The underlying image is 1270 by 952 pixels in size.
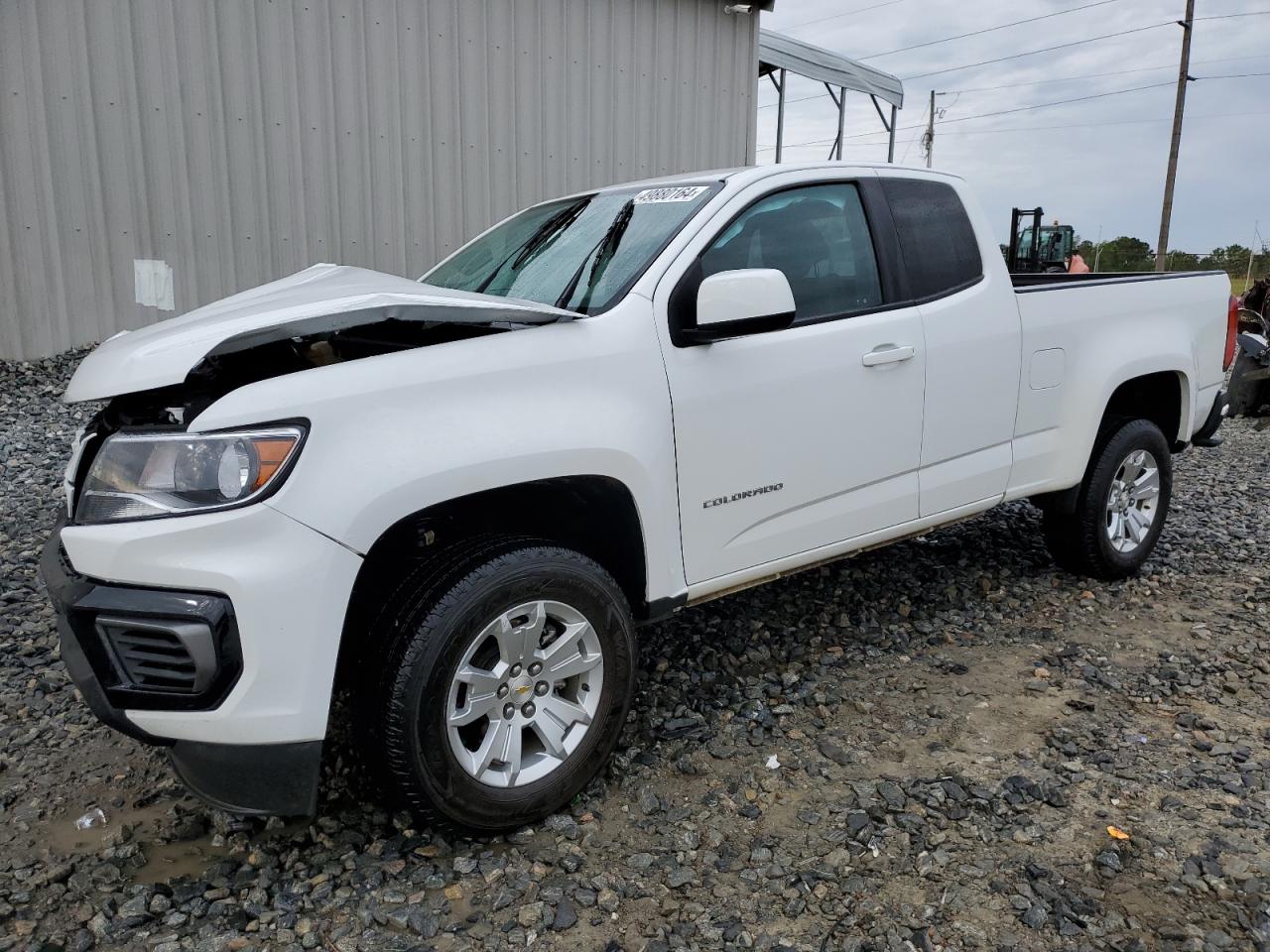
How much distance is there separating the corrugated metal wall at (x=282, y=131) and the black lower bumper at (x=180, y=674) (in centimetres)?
643

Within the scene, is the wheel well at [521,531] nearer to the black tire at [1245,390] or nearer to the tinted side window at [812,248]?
the tinted side window at [812,248]

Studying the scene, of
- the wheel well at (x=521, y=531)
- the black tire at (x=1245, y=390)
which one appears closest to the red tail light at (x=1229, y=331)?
the wheel well at (x=521, y=531)

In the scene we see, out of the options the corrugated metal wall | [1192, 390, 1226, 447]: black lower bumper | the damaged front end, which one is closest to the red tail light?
[1192, 390, 1226, 447]: black lower bumper

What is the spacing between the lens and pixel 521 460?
238 centimetres

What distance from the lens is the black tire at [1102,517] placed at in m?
4.21

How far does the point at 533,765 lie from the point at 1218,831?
6.24 ft

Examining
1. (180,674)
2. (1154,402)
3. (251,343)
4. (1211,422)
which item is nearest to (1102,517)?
(1154,402)

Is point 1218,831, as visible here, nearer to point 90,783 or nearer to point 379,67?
point 90,783

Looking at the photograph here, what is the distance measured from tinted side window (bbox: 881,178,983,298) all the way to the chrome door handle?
0.92ft

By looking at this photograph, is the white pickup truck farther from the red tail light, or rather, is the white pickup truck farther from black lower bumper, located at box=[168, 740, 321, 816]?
the red tail light

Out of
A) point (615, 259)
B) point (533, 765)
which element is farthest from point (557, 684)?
point (615, 259)

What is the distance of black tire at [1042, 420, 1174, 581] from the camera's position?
4.21m

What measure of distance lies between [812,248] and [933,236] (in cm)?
65

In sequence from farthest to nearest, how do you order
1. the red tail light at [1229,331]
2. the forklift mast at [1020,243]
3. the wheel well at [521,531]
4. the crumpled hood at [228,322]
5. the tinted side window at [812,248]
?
the forklift mast at [1020,243], the red tail light at [1229,331], the tinted side window at [812,248], the wheel well at [521,531], the crumpled hood at [228,322]
